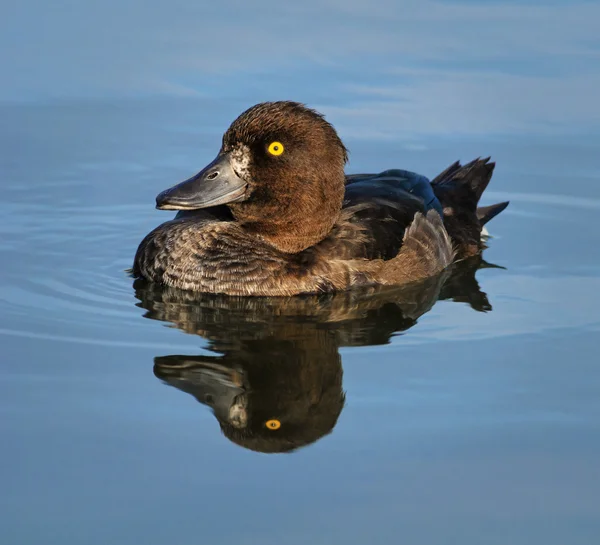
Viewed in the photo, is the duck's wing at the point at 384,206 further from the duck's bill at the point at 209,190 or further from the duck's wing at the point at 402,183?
the duck's bill at the point at 209,190

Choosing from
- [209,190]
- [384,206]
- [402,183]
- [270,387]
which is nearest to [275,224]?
[209,190]

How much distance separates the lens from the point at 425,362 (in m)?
7.79

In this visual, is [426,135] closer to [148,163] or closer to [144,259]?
[148,163]

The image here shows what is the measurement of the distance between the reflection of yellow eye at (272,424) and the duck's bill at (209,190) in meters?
2.62

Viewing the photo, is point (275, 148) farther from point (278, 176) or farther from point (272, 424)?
point (272, 424)

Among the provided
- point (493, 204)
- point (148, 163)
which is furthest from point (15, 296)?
point (493, 204)

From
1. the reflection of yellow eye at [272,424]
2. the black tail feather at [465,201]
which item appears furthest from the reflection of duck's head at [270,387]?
the black tail feather at [465,201]

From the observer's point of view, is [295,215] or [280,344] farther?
[295,215]

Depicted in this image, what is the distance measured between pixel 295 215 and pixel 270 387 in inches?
87.1

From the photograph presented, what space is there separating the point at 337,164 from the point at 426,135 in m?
3.63

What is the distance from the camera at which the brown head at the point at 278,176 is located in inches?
357

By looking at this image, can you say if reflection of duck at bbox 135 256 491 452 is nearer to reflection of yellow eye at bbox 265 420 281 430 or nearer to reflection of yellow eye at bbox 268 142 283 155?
reflection of yellow eye at bbox 265 420 281 430

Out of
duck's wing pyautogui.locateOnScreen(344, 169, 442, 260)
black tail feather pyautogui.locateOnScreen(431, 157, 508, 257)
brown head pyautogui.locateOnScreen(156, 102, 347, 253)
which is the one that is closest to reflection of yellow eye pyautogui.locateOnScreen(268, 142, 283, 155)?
brown head pyautogui.locateOnScreen(156, 102, 347, 253)

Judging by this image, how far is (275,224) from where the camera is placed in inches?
366
